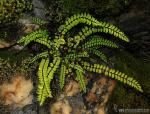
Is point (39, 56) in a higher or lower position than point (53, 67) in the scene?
higher

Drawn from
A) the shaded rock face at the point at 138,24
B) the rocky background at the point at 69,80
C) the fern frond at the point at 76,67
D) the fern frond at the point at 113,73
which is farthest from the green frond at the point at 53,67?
the shaded rock face at the point at 138,24

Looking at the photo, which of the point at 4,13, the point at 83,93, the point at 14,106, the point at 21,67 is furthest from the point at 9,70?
the point at 83,93

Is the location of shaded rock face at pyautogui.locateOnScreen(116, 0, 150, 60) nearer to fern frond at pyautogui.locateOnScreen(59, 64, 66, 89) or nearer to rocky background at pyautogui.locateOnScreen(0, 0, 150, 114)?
rocky background at pyautogui.locateOnScreen(0, 0, 150, 114)

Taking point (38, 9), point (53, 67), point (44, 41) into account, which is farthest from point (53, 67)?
point (38, 9)

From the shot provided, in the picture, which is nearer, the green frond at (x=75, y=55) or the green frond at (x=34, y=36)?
the green frond at (x=34, y=36)

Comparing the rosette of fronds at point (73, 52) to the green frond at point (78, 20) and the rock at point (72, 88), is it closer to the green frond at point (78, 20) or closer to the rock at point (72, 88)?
the green frond at point (78, 20)

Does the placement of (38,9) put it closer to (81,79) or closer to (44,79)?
(44,79)
